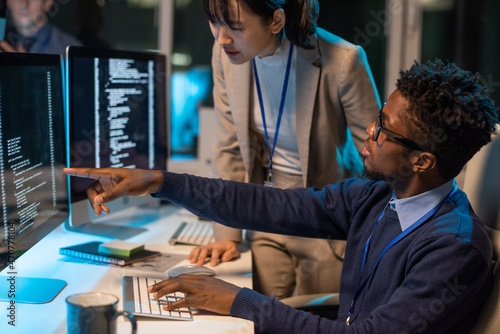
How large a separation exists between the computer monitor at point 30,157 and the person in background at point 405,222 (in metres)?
0.11

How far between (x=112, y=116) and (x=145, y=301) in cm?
73

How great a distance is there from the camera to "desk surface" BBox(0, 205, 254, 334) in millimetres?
1202

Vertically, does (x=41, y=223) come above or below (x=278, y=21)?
below

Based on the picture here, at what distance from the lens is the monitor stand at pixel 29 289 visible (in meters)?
1.31

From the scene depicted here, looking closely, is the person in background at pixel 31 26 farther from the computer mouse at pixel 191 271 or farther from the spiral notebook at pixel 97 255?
Answer: the computer mouse at pixel 191 271

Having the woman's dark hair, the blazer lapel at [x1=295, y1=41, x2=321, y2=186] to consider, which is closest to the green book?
the blazer lapel at [x1=295, y1=41, x2=321, y2=186]

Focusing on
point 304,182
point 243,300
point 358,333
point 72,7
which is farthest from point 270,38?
point 72,7

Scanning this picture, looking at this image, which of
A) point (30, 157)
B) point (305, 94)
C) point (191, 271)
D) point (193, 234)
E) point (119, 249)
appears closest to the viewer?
point (30, 157)

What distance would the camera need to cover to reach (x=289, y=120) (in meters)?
1.79

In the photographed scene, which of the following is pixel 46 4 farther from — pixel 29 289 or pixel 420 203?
pixel 420 203

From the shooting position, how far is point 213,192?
1.51 metres

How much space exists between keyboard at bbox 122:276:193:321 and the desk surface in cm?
2

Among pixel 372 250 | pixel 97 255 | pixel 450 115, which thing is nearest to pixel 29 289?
pixel 97 255

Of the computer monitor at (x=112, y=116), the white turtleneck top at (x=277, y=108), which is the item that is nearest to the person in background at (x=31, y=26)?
the computer monitor at (x=112, y=116)
